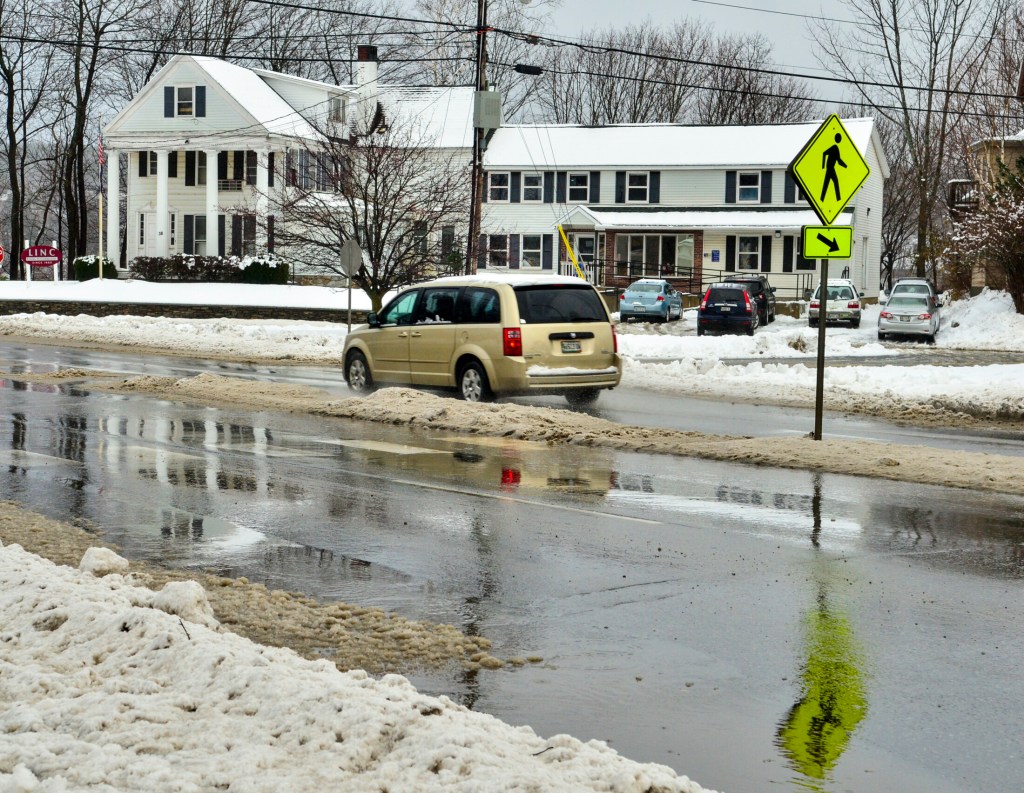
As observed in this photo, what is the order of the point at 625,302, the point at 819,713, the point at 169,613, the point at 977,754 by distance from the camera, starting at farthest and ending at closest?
the point at 625,302, the point at 169,613, the point at 819,713, the point at 977,754

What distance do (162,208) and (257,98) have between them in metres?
6.31

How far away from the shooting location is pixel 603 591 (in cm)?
766

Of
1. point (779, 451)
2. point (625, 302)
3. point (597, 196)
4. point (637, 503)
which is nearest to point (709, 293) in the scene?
point (625, 302)

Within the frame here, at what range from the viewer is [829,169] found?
13.5 meters

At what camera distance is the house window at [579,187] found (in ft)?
204

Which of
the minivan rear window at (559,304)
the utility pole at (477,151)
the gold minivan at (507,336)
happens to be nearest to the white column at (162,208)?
the utility pole at (477,151)

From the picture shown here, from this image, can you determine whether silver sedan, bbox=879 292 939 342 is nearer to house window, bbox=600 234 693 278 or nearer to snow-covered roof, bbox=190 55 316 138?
house window, bbox=600 234 693 278

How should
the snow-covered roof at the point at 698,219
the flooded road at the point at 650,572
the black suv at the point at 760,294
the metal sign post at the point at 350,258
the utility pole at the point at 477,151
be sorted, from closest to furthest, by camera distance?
the flooded road at the point at 650,572 → the metal sign post at the point at 350,258 → the utility pole at the point at 477,151 → the black suv at the point at 760,294 → the snow-covered roof at the point at 698,219

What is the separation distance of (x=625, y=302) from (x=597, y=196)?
15.9 m

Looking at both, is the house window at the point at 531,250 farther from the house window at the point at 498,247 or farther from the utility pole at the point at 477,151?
the utility pole at the point at 477,151

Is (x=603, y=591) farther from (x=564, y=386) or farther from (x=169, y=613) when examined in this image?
(x=564, y=386)

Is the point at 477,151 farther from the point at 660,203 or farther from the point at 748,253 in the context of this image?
the point at 660,203

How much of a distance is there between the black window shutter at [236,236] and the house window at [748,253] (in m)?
22.1

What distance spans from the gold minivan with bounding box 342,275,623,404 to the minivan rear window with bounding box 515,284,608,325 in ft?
0.04
